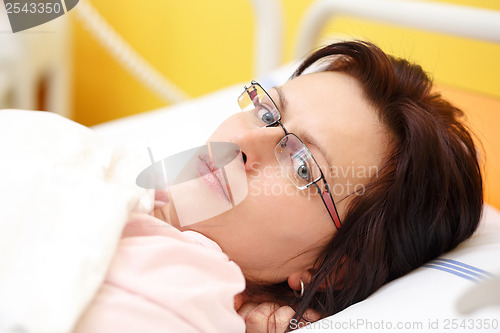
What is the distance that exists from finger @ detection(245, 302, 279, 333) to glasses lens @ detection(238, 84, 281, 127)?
318 millimetres

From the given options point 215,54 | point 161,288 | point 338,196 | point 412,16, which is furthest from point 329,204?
point 215,54

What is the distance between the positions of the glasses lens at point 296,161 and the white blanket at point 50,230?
0.24m

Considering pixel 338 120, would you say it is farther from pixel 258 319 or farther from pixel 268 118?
pixel 258 319

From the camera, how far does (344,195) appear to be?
2.85 feet

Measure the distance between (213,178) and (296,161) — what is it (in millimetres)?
141

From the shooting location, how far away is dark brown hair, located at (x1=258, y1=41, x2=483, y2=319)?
0.86m

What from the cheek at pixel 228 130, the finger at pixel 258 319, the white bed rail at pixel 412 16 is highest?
the white bed rail at pixel 412 16

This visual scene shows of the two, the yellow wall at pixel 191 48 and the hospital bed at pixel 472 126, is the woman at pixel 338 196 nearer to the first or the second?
the hospital bed at pixel 472 126

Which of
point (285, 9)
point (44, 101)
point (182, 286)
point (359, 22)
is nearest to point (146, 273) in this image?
point (182, 286)

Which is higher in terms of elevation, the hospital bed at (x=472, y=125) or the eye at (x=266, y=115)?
the eye at (x=266, y=115)

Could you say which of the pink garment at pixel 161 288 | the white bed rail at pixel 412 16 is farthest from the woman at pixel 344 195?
the white bed rail at pixel 412 16

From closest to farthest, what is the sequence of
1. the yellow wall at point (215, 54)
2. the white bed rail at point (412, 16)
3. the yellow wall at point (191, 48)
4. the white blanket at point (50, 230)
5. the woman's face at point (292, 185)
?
the white blanket at point (50, 230), the woman's face at point (292, 185), the white bed rail at point (412, 16), the yellow wall at point (215, 54), the yellow wall at point (191, 48)

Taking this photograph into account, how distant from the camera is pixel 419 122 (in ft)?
2.83

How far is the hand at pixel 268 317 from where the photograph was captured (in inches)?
33.2
